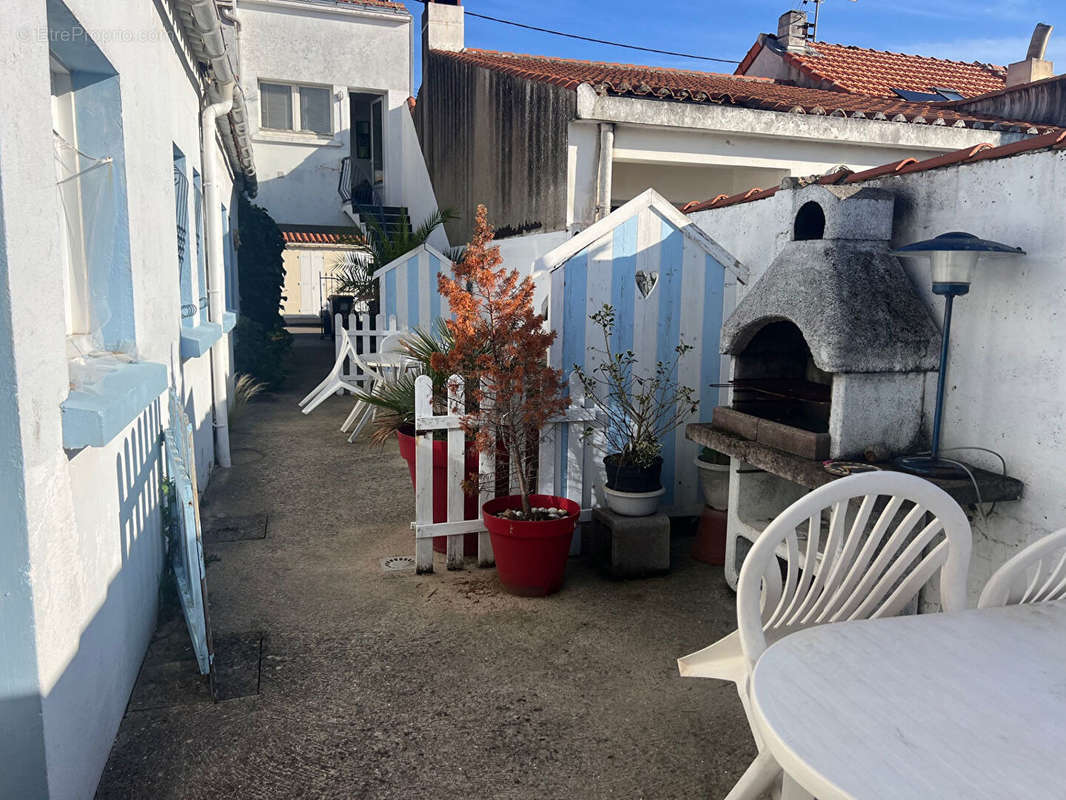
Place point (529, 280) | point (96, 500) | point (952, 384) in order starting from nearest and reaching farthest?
point (96, 500)
point (952, 384)
point (529, 280)

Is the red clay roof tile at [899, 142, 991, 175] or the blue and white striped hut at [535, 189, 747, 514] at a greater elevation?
the red clay roof tile at [899, 142, 991, 175]

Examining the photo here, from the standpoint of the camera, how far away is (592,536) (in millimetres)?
5051

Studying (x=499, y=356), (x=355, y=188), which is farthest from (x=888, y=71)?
(x=355, y=188)

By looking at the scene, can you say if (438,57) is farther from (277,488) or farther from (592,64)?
(277,488)

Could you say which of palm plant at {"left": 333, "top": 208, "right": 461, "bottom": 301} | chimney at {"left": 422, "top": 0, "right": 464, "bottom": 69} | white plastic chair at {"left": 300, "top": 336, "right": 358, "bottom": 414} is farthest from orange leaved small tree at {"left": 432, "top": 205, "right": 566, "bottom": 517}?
chimney at {"left": 422, "top": 0, "right": 464, "bottom": 69}

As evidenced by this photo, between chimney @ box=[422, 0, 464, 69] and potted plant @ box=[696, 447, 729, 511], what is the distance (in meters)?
11.2

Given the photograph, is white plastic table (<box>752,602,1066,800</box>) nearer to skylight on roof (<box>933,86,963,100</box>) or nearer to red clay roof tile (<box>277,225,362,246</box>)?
skylight on roof (<box>933,86,963,100</box>)

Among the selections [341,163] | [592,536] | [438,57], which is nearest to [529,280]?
[592,536]

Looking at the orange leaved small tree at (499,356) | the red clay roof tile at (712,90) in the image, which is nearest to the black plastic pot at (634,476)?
the orange leaved small tree at (499,356)

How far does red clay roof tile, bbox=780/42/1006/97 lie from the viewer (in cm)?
1173

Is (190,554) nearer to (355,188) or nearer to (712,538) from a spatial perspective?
(712,538)

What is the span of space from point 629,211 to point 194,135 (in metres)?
3.71

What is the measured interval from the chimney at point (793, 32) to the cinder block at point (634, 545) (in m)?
10.6

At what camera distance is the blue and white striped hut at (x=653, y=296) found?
5023 mm
